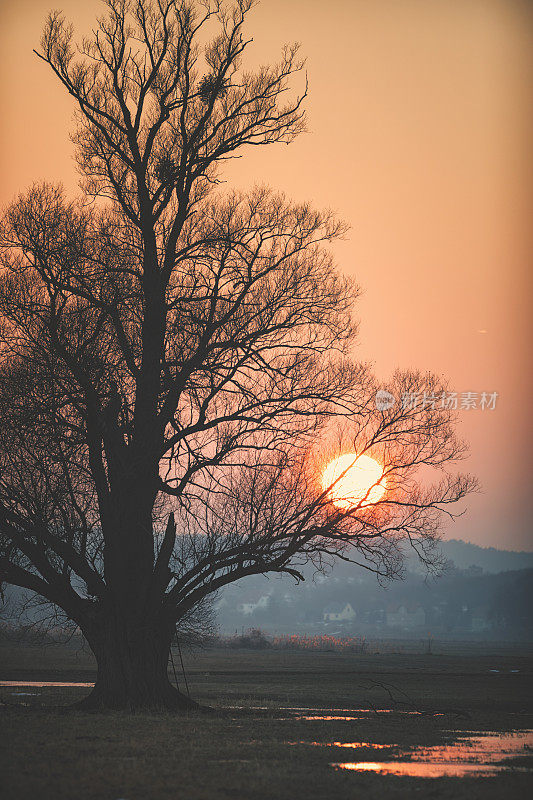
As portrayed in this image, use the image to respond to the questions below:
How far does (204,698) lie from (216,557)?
1071cm

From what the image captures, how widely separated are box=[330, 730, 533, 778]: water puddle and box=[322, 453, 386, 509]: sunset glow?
6.17 metres

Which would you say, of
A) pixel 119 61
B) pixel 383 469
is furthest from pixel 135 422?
pixel 119 61

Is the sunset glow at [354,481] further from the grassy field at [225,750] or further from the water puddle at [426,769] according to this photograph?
the water puddle at [426,769]

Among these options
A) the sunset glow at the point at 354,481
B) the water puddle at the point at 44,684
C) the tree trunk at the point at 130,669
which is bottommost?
the water puddle at the point at 44,684

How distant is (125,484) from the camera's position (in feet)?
71.7

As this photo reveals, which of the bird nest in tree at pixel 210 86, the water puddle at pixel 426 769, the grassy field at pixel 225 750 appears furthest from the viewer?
the bird nest in tree at pixel 210 86

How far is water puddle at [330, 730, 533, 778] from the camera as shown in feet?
43.2

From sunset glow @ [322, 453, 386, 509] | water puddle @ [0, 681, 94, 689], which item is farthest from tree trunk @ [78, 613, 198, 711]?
water puddle @ [0, 681, 94, 689]

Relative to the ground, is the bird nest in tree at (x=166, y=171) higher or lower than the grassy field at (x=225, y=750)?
higher

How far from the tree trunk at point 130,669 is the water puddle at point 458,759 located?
667 cm

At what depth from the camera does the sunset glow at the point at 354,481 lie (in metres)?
22.9

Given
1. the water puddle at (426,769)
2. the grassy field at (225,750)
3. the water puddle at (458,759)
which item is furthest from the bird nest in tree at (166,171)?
the water puddle at (426,769)

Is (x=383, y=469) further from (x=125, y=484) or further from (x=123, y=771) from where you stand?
(x=123, y=771)

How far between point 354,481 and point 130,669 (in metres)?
6.96
